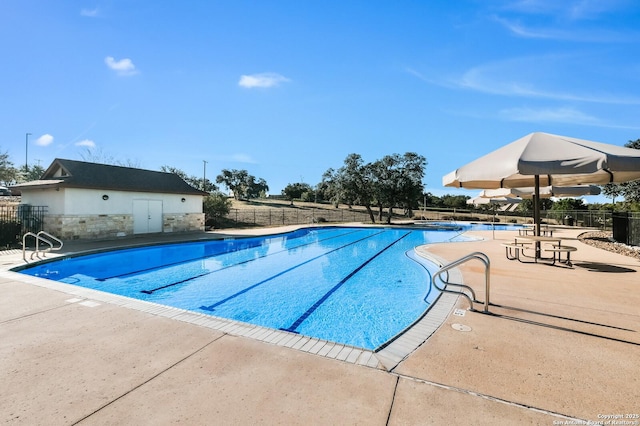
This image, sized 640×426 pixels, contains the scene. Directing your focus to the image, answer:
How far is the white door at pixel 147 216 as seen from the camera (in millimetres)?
14406

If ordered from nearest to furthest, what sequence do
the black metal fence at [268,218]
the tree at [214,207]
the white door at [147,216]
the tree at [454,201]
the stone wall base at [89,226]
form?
the stone wall base at [89,226] → the white door at [147,216] → the tree at [214,207] → the black metal fence at [268,218] → the tree at [454,201]

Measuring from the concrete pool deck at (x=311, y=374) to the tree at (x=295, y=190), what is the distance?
59.7 m

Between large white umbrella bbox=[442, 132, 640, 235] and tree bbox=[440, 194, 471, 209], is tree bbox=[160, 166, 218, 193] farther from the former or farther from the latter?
tree bbox=[440, 194, 471, 209]

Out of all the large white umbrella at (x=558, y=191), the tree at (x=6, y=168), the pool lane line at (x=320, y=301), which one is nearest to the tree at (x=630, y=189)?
the large white umbrella at (x=558, y=191)

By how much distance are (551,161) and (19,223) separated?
17.8 metres

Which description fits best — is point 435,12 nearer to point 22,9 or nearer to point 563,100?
point 563,100

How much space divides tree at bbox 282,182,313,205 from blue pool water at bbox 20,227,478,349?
5230 centimetres

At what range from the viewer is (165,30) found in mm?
10000

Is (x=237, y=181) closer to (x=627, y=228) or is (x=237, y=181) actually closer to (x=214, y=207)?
(x=214, y=207)

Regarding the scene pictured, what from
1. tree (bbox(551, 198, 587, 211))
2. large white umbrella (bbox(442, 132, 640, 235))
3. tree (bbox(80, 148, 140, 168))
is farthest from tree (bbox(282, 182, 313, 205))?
large white umbrella (bbox(442, 132, 640, 235))

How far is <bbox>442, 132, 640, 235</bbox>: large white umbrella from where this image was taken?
→ 463 cm

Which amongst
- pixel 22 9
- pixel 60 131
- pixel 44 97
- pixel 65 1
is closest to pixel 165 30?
pixel 65 1

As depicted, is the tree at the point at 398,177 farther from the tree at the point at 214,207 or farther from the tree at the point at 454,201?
the tree at the point at 454,201

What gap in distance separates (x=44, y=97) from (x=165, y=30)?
13.2 m
